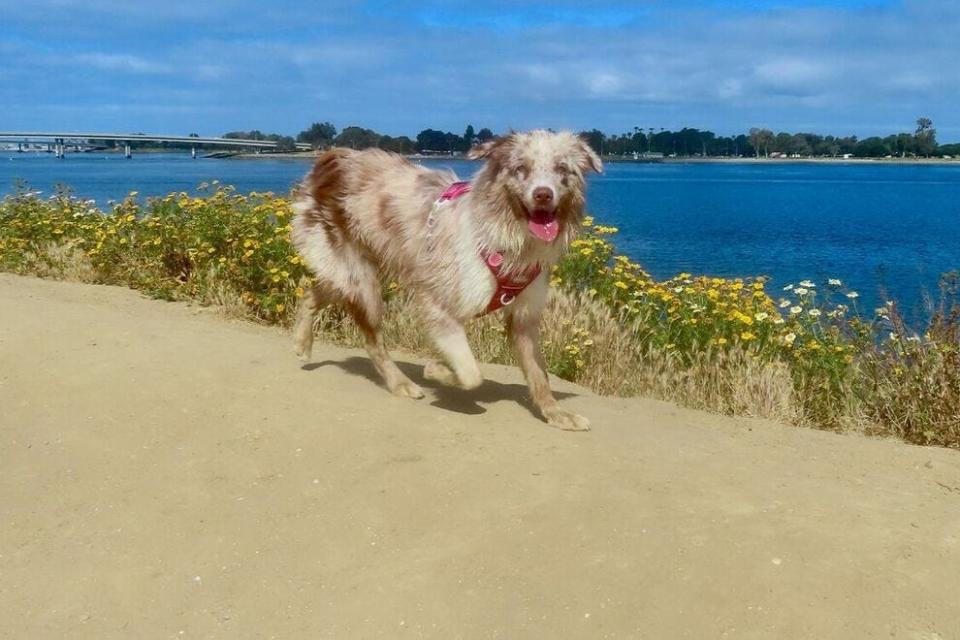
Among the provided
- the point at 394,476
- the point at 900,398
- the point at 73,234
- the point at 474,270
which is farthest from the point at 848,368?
the point at 73,234

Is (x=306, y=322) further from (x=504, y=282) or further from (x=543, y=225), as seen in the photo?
(x=543, y=225)

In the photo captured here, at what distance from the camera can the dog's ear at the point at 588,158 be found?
18.0 feet

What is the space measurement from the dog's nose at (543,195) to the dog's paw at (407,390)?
1744mm

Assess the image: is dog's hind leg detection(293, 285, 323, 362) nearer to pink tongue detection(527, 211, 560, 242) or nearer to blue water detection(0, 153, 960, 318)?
blue water detection(0, 153, 960, 318)

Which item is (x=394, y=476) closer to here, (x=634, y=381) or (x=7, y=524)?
(x=7, y=524)

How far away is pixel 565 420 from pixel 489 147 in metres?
1.64

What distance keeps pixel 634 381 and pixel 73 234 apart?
7.37 metres

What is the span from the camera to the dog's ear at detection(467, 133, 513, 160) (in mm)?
5461

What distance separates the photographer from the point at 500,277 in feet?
18.4

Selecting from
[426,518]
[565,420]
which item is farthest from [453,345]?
[426,518]

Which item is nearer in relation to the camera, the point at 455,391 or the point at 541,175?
the point at 541,175

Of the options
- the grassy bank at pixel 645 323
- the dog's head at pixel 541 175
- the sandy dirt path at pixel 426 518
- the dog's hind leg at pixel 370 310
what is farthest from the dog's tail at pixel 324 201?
the grassy bank at pixel 645 323

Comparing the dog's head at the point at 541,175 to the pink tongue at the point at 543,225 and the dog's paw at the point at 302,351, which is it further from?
the dog's paw at the point at 302,351

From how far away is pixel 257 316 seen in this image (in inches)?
356
